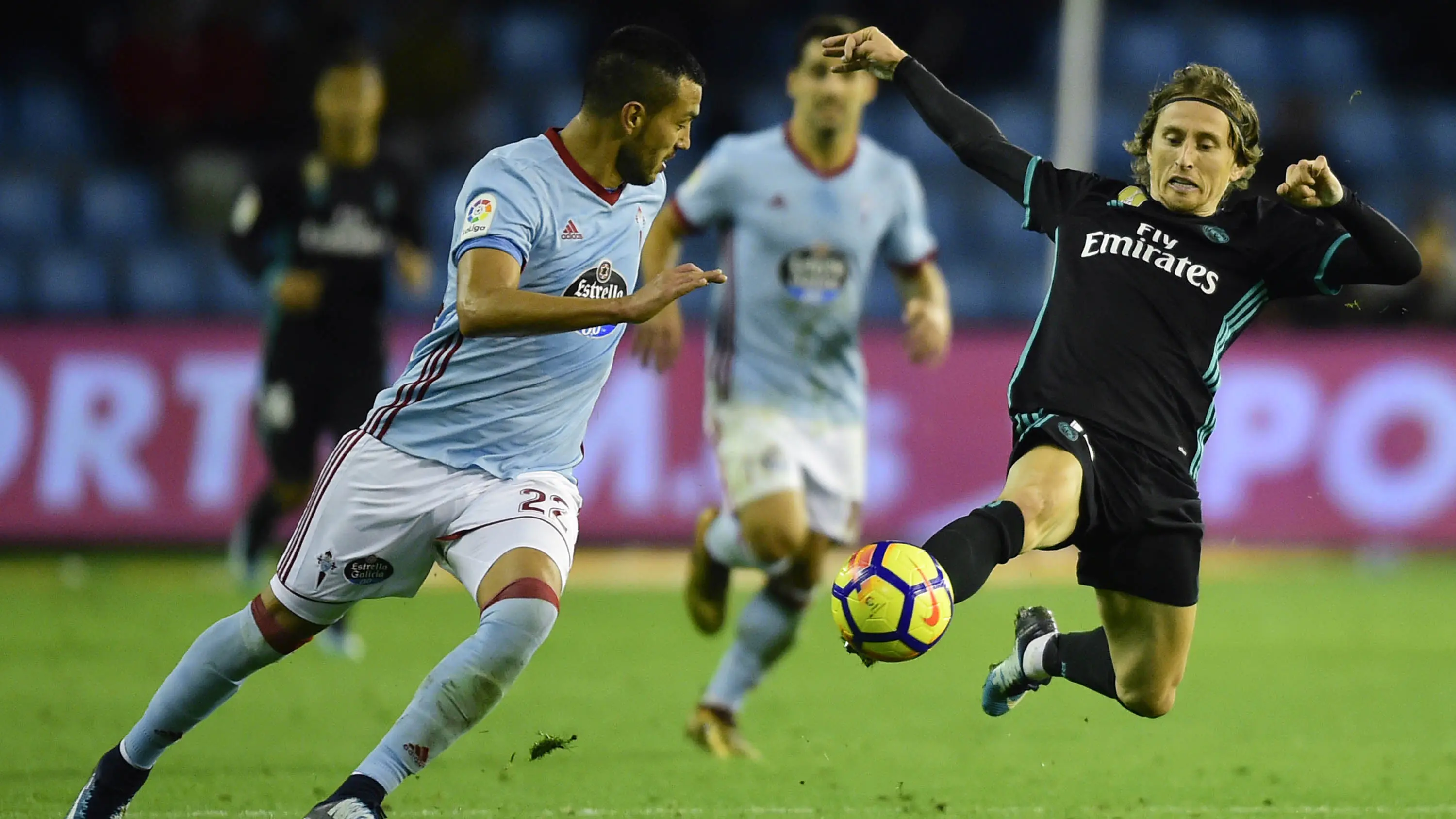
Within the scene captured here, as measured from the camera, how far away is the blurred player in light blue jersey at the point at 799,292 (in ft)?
24.1

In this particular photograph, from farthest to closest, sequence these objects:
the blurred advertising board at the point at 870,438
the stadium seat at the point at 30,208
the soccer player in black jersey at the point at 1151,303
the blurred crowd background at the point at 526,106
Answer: the stadium seat at the point at 30,208 < the blurred crowd background at the point at 526,106 < the blurred advertising board at the point at 870,438 < the soccer player in black jersey at the point at 1151,303

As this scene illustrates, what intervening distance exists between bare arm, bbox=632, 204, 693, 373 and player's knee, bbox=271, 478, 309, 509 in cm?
230

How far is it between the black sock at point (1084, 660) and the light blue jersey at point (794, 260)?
194 centimetres

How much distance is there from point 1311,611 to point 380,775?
24.1 ft

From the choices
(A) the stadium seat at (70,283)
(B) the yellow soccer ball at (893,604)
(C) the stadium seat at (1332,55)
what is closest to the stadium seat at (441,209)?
(A) the stadium seat at (70,283)

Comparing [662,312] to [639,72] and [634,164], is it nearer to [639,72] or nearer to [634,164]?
[634,164]

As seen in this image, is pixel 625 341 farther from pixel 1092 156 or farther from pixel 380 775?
pixel 380 775

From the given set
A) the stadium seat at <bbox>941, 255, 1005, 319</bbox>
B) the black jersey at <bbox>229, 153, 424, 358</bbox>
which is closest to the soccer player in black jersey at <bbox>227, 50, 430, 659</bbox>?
the black jersey at <bbox>229, 153, 424, 358</bbox>

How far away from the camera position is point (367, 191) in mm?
8977

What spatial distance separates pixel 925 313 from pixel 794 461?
777 mm

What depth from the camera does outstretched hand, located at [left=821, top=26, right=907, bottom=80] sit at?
17.5 feet

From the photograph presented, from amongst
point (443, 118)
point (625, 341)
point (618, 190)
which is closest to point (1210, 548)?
point (625, 341)

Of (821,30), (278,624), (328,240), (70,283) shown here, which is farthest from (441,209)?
(278,624)

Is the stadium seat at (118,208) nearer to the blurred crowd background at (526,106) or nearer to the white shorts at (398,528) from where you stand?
the blurred crowd background at (526,106)
